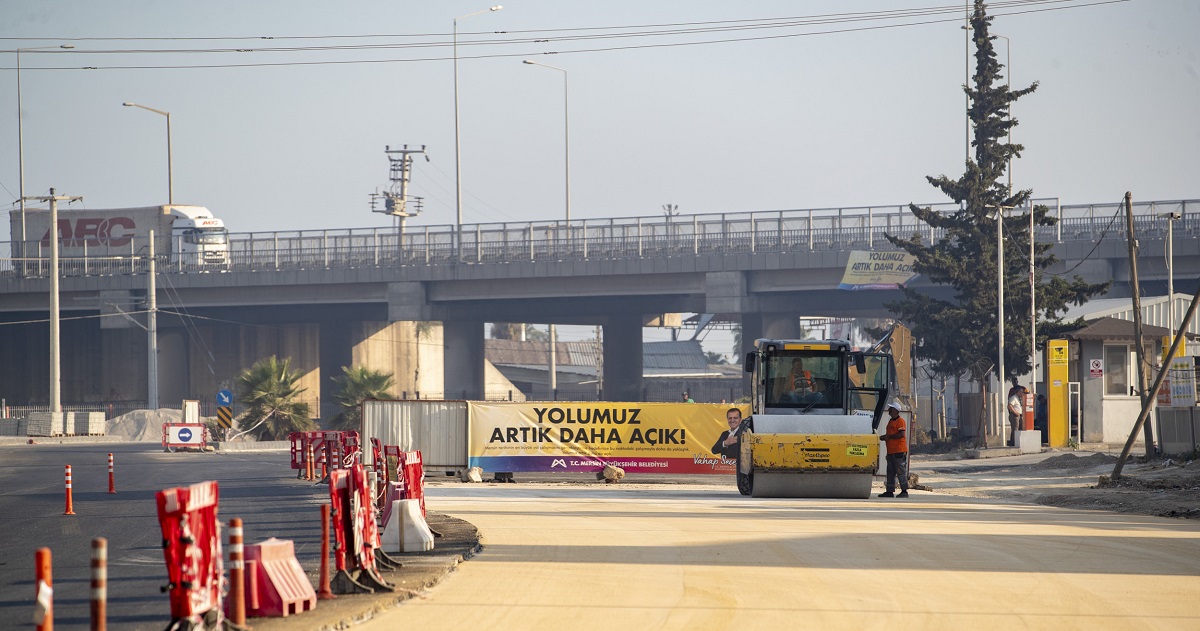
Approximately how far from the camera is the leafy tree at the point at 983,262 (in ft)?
152

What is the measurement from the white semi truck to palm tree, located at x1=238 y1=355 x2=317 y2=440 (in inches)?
759

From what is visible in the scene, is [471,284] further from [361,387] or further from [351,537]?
[351,537]

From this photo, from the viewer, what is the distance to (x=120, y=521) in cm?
1875

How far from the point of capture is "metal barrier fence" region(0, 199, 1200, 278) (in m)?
52.9

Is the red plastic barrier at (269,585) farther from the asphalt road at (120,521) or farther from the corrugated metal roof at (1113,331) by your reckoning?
the corrugated metal roof at (1113,331)

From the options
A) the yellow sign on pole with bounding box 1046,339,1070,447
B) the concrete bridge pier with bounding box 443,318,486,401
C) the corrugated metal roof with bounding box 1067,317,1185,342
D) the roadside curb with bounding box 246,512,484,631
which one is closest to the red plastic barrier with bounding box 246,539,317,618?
the roadside curb with bounding box 246,512,484,631

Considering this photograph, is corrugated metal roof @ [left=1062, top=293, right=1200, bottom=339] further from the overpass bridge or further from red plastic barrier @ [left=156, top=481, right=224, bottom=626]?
red plastic barrier @ [left=156, top=481, right=224, bottom=626]

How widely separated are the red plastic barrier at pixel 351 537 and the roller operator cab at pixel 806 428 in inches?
434

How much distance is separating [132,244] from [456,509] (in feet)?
200

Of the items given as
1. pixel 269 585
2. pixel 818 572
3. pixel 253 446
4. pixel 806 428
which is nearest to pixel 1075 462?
pixel 806 428

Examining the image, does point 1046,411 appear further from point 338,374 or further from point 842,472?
point 338,374

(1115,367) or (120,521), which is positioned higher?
(1115,367)

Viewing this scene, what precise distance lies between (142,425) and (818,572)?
54.7 meters

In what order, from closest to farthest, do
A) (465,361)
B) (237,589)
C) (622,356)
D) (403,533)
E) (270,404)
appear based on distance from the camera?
(237,589) < (403,533) < (270,404) < (622,356) < (465,361)
